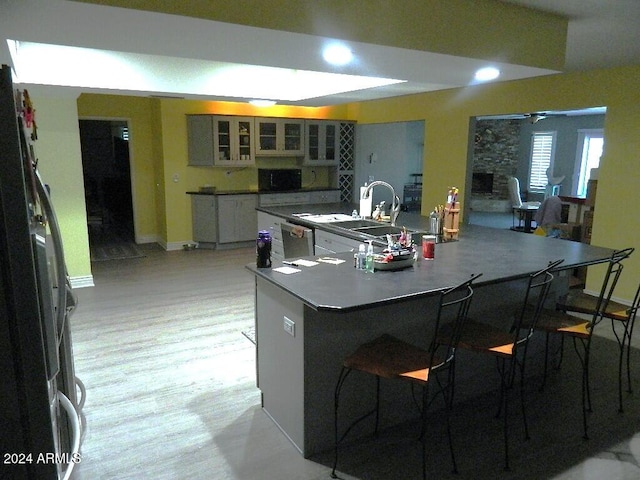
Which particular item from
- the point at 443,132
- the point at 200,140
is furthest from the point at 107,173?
the point at 443,132

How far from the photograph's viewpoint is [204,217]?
23.8ft

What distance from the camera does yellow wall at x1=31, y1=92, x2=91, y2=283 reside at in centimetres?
481

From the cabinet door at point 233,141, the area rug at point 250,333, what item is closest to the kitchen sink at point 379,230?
the area rug at point 250,333

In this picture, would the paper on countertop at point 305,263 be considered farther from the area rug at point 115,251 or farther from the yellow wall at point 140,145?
the yellow wall at point 140,145

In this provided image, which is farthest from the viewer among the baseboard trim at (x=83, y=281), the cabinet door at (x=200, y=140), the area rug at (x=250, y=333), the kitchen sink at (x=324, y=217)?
the cabinet door at (x=200, y=140)

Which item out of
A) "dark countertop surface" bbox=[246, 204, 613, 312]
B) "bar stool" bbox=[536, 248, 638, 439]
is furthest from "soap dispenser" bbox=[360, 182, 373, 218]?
"bar stool" bbox=[536, 248, 638, 439]

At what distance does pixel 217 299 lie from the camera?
4.86 meters

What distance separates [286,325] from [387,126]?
6.90 metres

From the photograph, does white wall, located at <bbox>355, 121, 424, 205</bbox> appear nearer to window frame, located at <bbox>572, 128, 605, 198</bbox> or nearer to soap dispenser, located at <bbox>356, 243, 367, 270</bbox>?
window frame, located at <bbox>572, 128, 605, 198</bbox>

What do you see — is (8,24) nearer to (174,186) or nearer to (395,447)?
(395,447)

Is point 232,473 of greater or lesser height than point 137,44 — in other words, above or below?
below

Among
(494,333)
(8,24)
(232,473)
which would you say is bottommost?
(232,473)

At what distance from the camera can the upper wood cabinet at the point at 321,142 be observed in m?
7.82

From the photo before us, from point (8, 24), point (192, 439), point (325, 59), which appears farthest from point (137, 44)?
point (192, 439)
